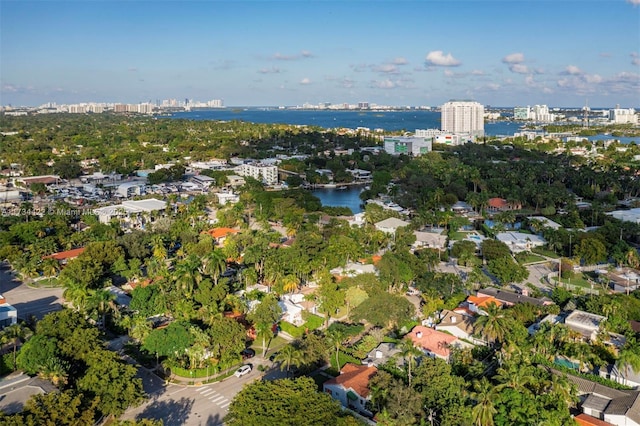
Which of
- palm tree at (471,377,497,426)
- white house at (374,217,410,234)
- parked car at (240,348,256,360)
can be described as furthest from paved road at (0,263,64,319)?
white house at (374,217,410,234)

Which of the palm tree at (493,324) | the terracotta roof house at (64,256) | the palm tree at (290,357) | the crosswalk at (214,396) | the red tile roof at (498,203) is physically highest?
the red tile roof at (498,203)

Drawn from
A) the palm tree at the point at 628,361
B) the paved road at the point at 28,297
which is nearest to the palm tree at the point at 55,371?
the paved road at the point at 28,297

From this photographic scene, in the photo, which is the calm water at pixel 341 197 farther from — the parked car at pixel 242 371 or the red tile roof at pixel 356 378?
the red tile roof at pixel 356 378

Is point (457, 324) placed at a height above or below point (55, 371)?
below

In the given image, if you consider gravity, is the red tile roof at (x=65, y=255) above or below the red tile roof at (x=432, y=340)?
above

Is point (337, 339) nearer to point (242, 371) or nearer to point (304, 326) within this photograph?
Answer: point (242, 371)

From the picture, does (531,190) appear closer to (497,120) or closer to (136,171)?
(136,171)

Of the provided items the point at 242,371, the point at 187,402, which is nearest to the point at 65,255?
the point at 242,371
